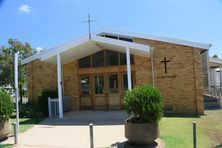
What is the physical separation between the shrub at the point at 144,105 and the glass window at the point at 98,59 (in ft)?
33.1

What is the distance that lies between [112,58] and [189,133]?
8.88 m

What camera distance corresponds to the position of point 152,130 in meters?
8.85

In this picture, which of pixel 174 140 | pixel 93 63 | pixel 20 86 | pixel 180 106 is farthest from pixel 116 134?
pixel 20 86

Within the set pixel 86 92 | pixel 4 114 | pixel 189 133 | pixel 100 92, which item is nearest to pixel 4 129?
pixel 4 114

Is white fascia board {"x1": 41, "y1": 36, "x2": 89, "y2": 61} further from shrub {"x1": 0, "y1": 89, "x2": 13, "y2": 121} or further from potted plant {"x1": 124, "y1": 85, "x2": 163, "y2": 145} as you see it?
potted plant {"x1": 124, "y1": 85, "x2": 163, "y2": 145}

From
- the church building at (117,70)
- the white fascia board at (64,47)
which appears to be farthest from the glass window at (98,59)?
the white fascia board at (64,47)

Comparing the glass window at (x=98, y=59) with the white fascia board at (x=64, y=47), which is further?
the glass window at (x=98, y=59)

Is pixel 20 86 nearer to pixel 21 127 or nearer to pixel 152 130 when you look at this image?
pixel 21 127

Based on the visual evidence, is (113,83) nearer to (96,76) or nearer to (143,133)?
(96,76)

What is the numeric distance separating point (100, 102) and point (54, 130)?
22.7 feet

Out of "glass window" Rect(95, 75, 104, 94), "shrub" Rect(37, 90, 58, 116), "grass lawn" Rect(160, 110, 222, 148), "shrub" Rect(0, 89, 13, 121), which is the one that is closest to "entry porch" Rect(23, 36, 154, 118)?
"glass window" Rect(95, 75, 104, 94)

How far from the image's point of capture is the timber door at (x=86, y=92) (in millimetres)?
19578

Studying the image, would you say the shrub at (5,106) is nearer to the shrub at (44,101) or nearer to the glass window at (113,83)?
the shrub at (44,101)

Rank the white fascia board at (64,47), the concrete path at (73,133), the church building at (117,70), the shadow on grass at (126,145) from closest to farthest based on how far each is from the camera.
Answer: the shadow on grass at (126,145) → the concrete path at (73,133) → the white fascia board at (64,47) → the church building at (117,70)
